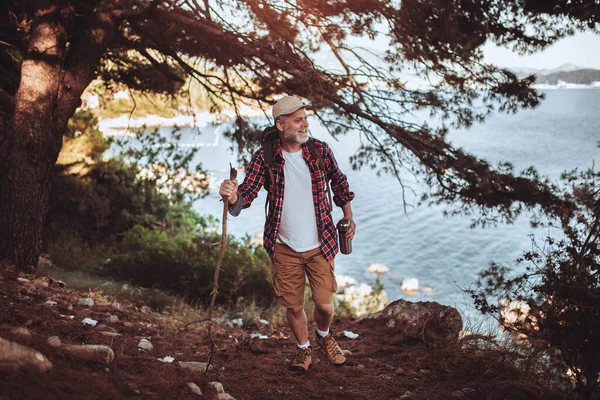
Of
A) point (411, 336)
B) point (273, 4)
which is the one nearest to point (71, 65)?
point (273, 4)

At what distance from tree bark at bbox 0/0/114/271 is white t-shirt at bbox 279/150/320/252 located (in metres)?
3.71

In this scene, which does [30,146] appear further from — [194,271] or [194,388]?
[194,388]

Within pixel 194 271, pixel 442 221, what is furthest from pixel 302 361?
pixel 442 221

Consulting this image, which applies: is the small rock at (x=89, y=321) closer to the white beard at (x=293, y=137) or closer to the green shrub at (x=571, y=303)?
the white beard at (x=293, y=137)

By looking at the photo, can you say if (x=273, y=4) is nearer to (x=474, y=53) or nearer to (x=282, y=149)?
(x=474, y=53)

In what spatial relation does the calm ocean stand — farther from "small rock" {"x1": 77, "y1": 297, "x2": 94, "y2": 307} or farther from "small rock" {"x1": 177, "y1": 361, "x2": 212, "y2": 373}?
"small rock" {"x1": 177, "y1": 361, "x2": 212, "y2": 373}

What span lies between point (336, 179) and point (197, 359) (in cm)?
183

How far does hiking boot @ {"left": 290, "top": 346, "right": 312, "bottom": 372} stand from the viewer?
4582 mm

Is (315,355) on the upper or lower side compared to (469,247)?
lower

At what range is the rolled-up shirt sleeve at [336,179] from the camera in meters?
4.43

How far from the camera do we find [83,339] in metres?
4.34

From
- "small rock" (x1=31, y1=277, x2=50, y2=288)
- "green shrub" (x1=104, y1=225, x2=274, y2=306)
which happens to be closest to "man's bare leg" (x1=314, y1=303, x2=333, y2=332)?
"small rock" (x1=31, y1=277, x2=50, y2=288)

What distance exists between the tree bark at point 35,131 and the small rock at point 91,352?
372cm

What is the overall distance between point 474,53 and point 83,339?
519 cm
